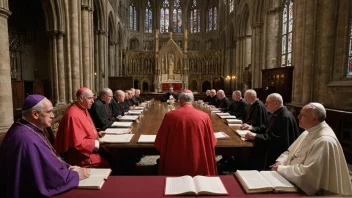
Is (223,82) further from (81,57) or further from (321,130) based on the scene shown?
(321,130)

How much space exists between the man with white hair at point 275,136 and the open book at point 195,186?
1646 mm

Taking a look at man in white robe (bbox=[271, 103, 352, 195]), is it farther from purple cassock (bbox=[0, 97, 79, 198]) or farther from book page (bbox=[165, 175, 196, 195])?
purple cassock (bbox=[0, 97, 79, 198])

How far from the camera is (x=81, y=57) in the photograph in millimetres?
12945

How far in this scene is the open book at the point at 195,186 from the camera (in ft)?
6.81

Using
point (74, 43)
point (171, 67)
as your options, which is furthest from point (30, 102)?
point (171, 67)

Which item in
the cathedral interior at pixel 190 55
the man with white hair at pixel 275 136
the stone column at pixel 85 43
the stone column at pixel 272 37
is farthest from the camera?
the stone column at pixel 272 37

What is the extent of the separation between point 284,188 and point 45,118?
253 cm

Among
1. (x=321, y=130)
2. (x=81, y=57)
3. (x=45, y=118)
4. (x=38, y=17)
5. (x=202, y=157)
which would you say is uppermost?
(x=38, y=17)

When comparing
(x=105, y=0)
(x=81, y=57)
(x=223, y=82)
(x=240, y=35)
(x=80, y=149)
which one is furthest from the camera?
(x=223, y=82)

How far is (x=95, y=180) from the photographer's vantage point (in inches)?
90.9

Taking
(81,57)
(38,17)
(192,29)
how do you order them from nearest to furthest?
(81,57) < (38,17) < (192,29)

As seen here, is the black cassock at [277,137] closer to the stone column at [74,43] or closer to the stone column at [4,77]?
the stone column at [4,77]

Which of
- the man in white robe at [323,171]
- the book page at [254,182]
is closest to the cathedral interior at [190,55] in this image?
the man in white robe at [323,171]

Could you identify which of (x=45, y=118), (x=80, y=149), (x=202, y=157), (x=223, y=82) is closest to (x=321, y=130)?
(x=202, y=157)
